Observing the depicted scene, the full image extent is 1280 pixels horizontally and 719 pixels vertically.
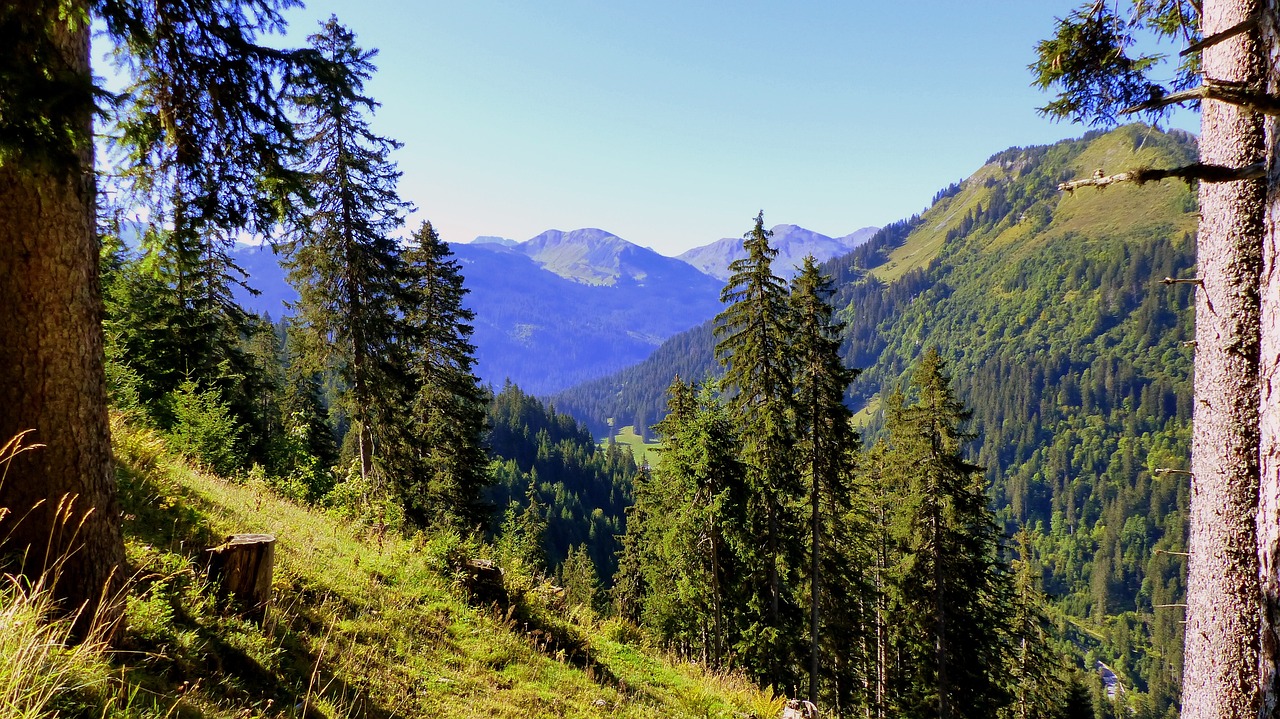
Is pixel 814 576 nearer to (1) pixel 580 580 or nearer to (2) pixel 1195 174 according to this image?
(2) pixel 1195 174

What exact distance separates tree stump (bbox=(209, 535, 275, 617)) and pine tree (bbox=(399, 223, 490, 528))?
15411 mm

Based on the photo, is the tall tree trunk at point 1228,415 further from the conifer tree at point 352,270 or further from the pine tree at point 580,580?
the pine tree at point 580,580

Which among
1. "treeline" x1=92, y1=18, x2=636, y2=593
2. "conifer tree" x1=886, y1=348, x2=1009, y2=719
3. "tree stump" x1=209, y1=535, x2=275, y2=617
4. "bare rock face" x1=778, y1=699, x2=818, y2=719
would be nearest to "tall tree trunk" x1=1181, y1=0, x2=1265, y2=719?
"bare rock face" x1=778, y1=699, x2=818, y2=719

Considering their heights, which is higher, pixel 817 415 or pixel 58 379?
pixel 817 415

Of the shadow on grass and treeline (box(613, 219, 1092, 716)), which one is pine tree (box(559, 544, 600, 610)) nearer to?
treeline (box(613, 219, 1092, 716))

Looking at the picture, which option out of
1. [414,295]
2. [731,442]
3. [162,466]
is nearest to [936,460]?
[731,442]

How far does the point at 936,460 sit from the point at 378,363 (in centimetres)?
1703

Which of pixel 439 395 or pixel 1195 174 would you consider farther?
pixel 439 395

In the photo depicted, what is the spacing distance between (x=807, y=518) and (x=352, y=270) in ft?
52.1

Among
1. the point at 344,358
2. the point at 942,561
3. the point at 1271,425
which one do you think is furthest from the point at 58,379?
the point at 942,561

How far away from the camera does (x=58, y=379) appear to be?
381cm

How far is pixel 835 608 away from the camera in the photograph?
69.3 ft

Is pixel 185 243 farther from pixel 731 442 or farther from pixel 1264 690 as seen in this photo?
pixel 731 442

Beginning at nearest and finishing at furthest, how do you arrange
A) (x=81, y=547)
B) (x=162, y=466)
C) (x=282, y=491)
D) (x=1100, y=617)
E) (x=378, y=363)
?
(x=81, y=547) < (x=162, y=466) < (x=282, y=491) < (x=378, y=363) < (x=1100, y=617)
